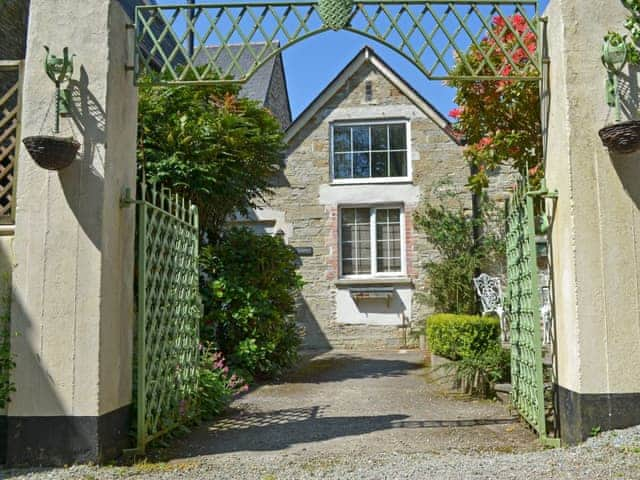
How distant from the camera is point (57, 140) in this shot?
3996 millimetres

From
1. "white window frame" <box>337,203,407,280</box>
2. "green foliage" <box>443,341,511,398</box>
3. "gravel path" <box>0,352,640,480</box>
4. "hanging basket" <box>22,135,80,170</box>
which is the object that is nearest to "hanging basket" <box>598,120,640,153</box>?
"gravel path" <box>0,352,640,480</box>

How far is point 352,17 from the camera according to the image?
462 cm

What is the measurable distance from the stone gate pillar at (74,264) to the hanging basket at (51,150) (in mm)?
171

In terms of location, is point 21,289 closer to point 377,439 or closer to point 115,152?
point 115,152

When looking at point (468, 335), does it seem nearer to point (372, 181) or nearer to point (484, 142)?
point (484, 142)

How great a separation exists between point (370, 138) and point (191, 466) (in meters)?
9.83

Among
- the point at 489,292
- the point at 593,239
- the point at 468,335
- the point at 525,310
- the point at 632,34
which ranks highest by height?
the point at 632,34

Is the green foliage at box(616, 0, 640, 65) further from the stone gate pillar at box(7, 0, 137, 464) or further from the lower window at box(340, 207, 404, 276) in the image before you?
the lower window at box(340, 207, 404, 276)

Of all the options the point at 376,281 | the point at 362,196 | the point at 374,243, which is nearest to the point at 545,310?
the point at 376,281

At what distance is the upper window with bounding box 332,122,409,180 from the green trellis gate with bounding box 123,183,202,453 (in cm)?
739

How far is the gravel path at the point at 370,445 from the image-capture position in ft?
12.7

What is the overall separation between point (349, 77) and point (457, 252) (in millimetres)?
4241

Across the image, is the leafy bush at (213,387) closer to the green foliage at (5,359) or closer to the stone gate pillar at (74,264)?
the stone gate pillar at (74,264)

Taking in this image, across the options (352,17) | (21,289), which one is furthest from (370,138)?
(21,289)
